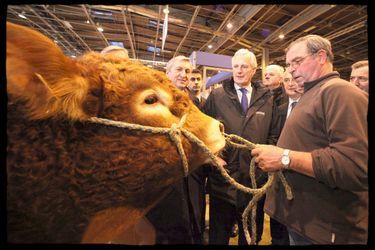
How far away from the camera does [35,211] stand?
906 millimetres

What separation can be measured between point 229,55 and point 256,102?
0.44 metres

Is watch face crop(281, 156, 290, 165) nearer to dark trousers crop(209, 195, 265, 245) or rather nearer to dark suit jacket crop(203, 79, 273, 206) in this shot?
dark suit jacket crop(203, 79, 273, 206)

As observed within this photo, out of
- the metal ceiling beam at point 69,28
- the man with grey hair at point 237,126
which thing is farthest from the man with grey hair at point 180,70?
the metal ceiling beam at point 69,28

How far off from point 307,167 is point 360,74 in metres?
0.61

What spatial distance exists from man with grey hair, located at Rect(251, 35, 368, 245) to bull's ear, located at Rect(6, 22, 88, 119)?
0.91 metres

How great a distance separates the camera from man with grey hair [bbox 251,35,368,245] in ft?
3.52

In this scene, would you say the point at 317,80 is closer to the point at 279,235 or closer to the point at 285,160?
the point at 285,160

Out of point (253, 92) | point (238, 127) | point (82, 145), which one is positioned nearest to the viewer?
point (82, 145)

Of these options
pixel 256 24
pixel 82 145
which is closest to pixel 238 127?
pixel 256 24

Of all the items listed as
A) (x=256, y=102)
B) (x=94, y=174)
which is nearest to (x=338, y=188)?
(x=256, y=102)

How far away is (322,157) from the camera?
1.11 metres

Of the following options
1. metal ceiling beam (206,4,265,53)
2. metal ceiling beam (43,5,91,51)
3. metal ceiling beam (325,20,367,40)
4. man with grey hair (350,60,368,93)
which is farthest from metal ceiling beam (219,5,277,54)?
metal ceiling beam (43,5,91,51)

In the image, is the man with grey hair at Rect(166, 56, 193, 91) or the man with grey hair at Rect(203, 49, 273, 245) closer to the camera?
the man with grey hair at Rect(203, 49, 273, 245)

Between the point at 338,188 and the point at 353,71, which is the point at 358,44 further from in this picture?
the point at 338,188
